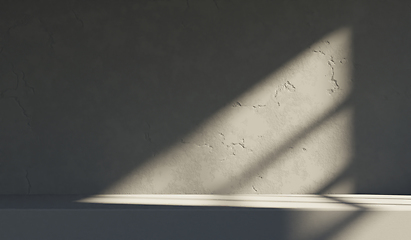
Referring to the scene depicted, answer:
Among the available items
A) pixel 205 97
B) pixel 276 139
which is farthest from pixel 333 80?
pixel 205 97

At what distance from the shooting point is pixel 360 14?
1939mm

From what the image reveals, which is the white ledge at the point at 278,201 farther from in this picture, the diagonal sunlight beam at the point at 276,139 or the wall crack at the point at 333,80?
the wall crack at the point at 333,80

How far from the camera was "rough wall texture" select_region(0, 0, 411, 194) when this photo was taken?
1870mm

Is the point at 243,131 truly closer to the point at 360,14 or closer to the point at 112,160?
the point at 112,160

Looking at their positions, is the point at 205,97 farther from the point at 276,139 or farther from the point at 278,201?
the point at 278,201

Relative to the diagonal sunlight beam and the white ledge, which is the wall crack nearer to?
the diagonal sunlight beam

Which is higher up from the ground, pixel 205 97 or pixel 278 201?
pixel 205 97

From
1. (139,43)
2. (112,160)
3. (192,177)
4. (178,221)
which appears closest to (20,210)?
(112,160)

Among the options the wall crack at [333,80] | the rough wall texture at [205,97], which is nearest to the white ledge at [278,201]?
the rough wall texture at [205,97]

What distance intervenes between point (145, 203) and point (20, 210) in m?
0.55

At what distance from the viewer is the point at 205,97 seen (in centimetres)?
190

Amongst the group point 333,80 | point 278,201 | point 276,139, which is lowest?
point 278,201

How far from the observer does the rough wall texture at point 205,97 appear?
6.14ft

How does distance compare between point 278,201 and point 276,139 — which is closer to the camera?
point 278,201
